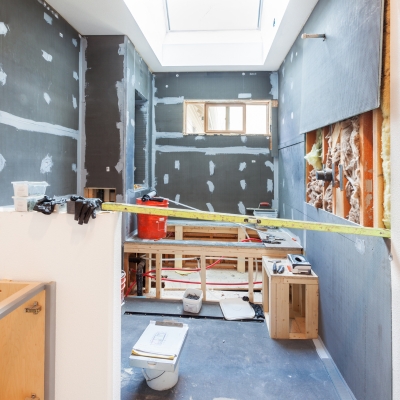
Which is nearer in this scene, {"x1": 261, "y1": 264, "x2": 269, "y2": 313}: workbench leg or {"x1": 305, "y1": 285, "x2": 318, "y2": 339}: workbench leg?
{"x1": 305, "y1": 285, "x2": 318, "y2": 339}: workbench leg

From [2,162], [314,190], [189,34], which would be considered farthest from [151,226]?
[189,34]

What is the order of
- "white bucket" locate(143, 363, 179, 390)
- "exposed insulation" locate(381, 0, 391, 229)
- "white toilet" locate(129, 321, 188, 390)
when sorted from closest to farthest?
"exposed insulation" locate(381, 0, 391, 229), "white toilet" locate(129, 321, 188, 390), "white bucket" locate(143, 363, 179, 390)

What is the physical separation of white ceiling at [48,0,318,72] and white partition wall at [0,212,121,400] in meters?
2.63

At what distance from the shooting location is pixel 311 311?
2.83 metres

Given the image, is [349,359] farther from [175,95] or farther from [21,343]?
[175,95]

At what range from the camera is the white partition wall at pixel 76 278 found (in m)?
1.42

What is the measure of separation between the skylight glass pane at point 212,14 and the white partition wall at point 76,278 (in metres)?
3.75

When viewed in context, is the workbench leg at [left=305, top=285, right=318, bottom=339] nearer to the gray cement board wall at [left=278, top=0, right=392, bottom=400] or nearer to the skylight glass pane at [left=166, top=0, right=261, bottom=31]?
the gray cement board wall at [left=278, top=0, right=392, bottom=400]

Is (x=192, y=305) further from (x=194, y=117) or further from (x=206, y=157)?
(x=194, y=117)

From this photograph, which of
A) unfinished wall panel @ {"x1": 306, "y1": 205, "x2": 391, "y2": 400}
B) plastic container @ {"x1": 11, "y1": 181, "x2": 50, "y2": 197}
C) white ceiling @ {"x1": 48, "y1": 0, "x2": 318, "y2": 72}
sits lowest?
unfinished wall panel @ {"x1": 306, "y1": 205, "x2": 391, "y2": 400}

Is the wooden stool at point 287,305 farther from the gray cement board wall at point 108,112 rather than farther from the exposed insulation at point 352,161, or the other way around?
the gray cement board wall at point 108,112

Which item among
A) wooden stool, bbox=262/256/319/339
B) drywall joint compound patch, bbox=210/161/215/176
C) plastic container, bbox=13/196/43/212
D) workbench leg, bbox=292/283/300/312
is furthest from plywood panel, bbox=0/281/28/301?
drywall joint compound patch, bbox=210/161/215/176

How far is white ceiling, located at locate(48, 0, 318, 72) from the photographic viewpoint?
3.17 meters

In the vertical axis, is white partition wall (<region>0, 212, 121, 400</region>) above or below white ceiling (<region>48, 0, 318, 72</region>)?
below
